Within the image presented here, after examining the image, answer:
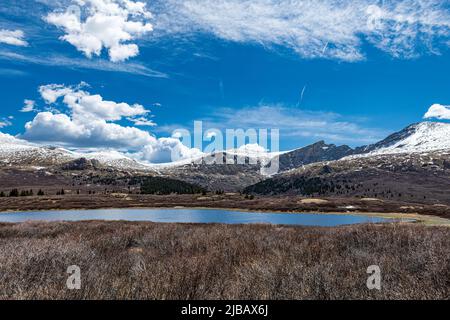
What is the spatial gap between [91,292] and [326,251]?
8.96m

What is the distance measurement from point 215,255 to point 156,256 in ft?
8.32

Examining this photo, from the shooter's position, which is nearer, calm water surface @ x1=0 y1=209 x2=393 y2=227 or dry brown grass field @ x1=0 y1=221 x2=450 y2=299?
dry brown grass field @ x1=0 y1=221 x2=450 y2=299

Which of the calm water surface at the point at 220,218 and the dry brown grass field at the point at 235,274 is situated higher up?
the dry brown grass field at the point at 235,274

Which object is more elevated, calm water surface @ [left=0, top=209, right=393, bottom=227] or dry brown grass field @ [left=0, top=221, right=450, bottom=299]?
dry brown grass field @ [left=0, top=221, right=450, bottom=299]

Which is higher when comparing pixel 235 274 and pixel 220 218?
pixel 235 274

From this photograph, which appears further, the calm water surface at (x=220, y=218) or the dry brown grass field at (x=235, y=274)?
the calm water surface at (x=220, y=218)

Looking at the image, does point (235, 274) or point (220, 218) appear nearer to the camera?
point (235, 274)
